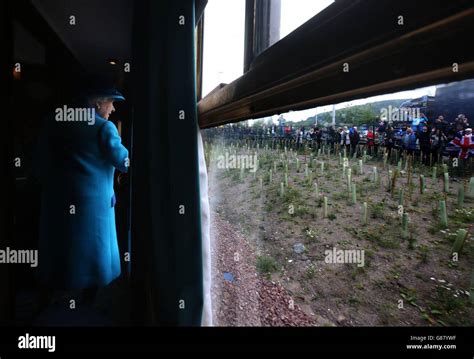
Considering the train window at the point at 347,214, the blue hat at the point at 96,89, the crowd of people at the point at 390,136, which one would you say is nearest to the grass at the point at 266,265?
the train window at the point at 347,214

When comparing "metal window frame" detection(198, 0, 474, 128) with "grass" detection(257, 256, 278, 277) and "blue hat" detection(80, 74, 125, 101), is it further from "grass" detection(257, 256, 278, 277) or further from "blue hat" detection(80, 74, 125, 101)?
"blue hat" detection(80, 74, 125, 101)

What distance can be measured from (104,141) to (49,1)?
99 centimetres

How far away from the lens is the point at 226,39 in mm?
1181

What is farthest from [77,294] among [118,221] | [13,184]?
Result: [13,184]

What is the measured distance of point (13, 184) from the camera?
4.65 ft

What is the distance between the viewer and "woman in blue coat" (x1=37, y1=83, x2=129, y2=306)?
1.49m

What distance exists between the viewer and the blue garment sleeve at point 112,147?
1.45 m

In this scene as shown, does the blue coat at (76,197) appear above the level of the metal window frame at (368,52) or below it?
below

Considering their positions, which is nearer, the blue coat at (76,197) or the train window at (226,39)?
the train window at (226,39)

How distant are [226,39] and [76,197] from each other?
3.46 feet

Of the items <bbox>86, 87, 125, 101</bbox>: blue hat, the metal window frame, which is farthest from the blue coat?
the metal window frame

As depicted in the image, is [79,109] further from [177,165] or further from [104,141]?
[177,165]

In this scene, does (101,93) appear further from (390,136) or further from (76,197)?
(390,136)

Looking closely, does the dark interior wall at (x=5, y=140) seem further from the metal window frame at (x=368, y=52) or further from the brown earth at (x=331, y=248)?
the metal window frame at (x=368, y=52)
